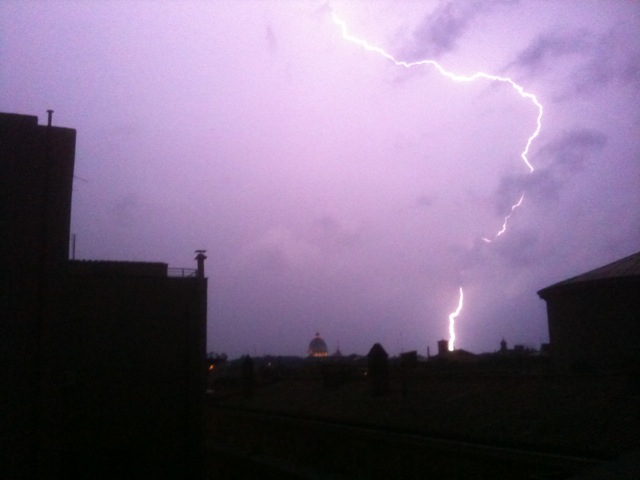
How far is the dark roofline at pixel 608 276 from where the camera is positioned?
27984 millimetres

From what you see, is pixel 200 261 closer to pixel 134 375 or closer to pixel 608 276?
pixel 134 375

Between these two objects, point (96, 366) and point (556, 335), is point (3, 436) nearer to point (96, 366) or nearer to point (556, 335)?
point (96, 366)

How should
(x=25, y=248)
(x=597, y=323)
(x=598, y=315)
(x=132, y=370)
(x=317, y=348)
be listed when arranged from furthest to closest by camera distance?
(x=317, y=348), (x=598, y=315), (x=597, y=323), (x=132, y=370), (x=25, y=248)

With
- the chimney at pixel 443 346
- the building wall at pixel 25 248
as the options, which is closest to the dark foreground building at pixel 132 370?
the building wall at pixel 25 248

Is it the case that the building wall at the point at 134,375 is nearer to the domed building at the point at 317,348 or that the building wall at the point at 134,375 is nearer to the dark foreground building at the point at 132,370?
the dark foreground building at the point at 132,370

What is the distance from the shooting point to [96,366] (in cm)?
1997

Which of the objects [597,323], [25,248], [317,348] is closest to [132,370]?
[25,248]

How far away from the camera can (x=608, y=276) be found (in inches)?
1137

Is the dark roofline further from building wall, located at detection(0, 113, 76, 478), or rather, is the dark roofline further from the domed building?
the domed building

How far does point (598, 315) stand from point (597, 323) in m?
0.36

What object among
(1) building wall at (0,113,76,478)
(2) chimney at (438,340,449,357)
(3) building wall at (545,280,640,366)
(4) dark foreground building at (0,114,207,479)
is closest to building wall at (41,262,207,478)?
(4) dark foreground building at (0,114,207,479)

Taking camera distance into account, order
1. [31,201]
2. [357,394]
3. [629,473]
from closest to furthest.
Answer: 1. [629,473]
2. [31,201]
3. [357,394]

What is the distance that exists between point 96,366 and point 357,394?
35.7 ft

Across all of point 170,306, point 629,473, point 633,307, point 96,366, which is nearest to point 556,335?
point 633,307
